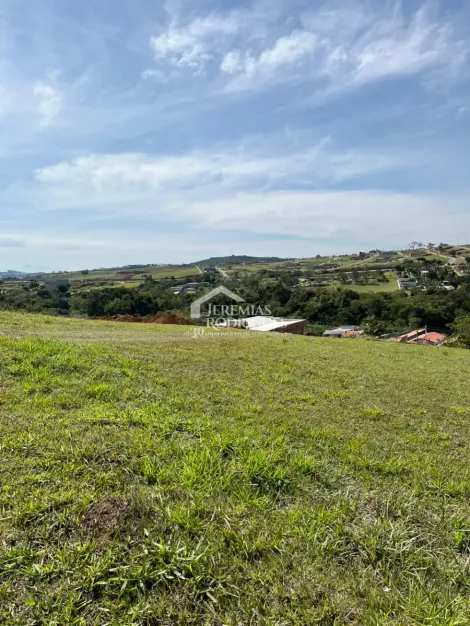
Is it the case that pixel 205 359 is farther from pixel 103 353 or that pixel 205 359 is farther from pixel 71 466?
pixel 71 466

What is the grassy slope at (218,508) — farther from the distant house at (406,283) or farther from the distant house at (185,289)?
the distant house at (406,283)

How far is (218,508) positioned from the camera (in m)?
2.28

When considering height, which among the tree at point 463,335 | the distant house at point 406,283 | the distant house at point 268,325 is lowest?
the tree at point 463,335

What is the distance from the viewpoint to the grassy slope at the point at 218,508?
65.7 inches

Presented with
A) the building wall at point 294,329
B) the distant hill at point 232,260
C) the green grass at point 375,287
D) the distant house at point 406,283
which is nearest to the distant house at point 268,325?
the building wall at point 294,329

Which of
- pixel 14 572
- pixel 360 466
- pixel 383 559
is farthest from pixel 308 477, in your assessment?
pixel 14 572

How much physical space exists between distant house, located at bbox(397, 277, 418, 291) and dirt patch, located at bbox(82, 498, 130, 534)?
71.4 m

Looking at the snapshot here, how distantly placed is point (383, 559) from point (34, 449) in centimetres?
263

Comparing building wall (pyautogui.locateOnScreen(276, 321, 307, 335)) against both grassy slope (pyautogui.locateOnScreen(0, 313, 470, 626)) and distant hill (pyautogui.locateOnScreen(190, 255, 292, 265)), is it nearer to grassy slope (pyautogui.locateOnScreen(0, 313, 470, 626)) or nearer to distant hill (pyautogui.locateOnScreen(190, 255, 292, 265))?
grassy slope (pyautogui.locateOnScreen(0, 313, 470, 626))

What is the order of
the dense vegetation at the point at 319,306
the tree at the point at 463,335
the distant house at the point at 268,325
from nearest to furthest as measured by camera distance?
1. the distant house at the point at 268,325
2. the tree at the point at 463,335
3. the dense vegetation at the point at 319,306

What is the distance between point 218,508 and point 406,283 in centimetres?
7866

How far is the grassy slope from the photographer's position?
65.7 inches

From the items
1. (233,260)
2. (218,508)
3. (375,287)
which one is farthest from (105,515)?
(233,260)

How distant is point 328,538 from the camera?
7.05 ft
